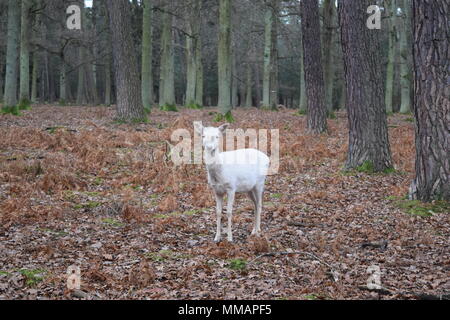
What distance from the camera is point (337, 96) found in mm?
60406

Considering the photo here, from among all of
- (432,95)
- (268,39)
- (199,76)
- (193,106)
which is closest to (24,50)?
(193,106)

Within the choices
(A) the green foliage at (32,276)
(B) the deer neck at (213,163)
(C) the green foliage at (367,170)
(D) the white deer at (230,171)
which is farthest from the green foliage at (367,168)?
(A) the green foliage at (32,276)

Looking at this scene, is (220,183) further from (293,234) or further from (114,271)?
(114,271)

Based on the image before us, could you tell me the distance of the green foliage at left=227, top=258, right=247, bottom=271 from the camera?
6371mm

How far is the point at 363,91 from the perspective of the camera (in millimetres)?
11492

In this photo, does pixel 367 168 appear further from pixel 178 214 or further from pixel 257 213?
pixel 178 214

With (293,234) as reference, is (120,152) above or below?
above

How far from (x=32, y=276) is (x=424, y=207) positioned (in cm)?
687

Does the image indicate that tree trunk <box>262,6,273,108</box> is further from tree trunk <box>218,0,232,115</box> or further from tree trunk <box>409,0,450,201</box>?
tree trunk <box>409,0,450,201</box>
